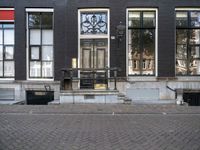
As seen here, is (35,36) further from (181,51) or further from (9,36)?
(181,51)

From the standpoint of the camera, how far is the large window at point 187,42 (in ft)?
77.0

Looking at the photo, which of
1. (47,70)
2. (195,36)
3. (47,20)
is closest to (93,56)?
(47,70)

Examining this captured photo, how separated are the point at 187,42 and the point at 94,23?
5935mm

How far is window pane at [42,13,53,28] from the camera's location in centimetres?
2377

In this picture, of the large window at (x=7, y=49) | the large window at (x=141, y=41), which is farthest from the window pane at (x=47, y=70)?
the large window at (x=141, y=41)

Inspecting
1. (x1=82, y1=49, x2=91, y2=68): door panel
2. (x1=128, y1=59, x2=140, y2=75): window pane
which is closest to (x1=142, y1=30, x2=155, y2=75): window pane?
(x1=128, y1=59, x2=140, y2=75): window pane

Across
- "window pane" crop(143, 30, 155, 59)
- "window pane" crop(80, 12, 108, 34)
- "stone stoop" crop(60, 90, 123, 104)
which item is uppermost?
"window pane" crop(80, 12, 108, 34)

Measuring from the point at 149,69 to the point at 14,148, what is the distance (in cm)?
1582

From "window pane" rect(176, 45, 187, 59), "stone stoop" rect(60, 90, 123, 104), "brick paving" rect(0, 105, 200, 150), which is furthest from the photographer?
"window pane" rect(176, 45, 187, 59)

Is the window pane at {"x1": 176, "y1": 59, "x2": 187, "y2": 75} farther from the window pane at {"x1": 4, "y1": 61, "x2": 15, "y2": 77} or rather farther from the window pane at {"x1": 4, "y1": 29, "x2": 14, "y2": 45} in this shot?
the window pane at {"x1": 4, "y1": 29, "x2": 14, "y2": 45}

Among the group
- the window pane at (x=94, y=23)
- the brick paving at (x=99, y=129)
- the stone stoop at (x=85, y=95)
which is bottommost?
the brick paving at (x=99, y=129)

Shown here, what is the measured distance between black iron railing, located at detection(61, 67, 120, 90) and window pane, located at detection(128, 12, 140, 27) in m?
3.17

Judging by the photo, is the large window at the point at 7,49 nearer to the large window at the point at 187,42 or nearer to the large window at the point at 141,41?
the large window at the point at 141,41

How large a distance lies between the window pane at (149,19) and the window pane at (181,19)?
4.91 ft
